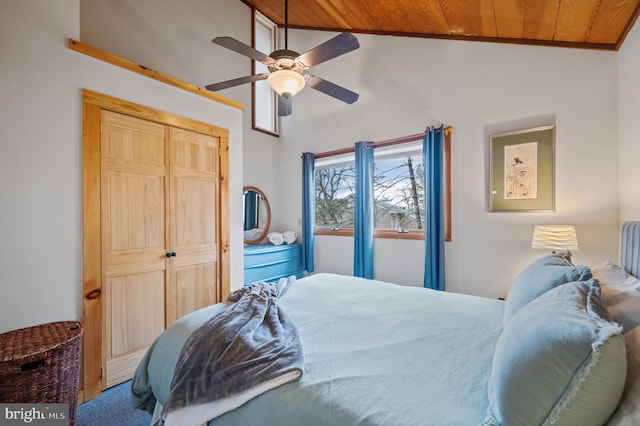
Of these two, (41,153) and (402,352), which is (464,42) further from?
(41,153)

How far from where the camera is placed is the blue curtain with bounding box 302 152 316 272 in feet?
13.5

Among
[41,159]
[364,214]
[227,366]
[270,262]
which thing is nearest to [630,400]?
[227,366]

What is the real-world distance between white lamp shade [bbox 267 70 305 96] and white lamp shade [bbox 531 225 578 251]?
2.23 m

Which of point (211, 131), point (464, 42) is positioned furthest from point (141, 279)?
point (464, 42)

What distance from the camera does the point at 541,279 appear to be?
1234 mm

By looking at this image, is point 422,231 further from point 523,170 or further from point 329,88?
point 329,88

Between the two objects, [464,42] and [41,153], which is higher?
[464,42]

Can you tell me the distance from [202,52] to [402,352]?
3861 mm

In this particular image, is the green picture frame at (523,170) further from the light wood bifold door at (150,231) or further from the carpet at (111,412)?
the carpet at (111,412)

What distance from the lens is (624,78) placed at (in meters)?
2.12

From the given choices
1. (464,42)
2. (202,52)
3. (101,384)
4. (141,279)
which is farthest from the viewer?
(202,52)

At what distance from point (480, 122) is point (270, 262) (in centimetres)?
287

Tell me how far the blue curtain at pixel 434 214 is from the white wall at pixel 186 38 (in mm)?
2375

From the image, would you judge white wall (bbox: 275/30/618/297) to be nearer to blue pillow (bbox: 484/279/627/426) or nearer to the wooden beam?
the wooden beam
